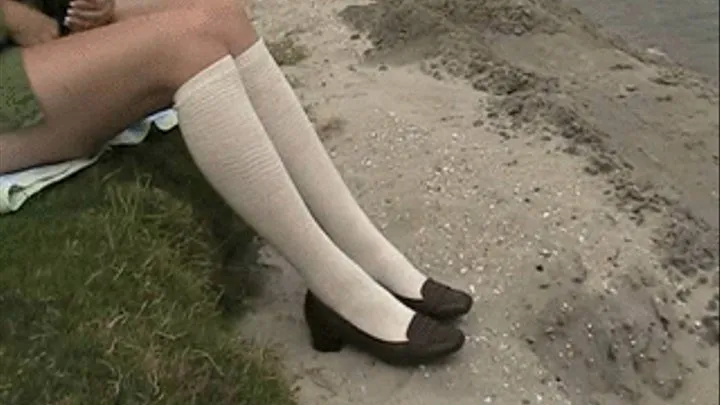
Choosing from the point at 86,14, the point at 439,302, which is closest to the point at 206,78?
the point at 86,14

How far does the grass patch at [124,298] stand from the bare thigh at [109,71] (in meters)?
0.13

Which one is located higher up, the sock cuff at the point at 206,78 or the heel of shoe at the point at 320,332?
the sock cuff at the point at 206,78

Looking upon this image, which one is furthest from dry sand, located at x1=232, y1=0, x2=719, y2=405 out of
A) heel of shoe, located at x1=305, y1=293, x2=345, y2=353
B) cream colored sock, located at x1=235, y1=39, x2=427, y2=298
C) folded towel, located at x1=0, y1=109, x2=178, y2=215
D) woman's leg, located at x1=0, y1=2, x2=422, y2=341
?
folded towel, located at x1=0, y1=109, x2=178, y2=215

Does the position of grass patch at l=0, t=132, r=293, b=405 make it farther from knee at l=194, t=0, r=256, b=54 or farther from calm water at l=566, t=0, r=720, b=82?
calm water at l=566, t=0, r=720, b=82

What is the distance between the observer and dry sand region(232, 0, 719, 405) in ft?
8.39

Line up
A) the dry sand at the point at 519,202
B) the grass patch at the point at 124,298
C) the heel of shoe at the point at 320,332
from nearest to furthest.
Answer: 1. the grass patch at the point at 124,298
2. the dry sand at the point at 519,202
3. the heel of shoe at the point at 320,332

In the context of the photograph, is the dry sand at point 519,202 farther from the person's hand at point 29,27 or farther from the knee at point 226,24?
the person's hand at point 29,27

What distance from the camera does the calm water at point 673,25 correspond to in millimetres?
1156

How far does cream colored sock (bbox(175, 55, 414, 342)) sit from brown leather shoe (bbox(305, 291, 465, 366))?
16mm

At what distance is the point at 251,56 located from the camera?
261cm

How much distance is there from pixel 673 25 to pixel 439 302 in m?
1.33

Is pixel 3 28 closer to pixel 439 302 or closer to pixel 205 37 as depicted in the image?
pixel 205 37

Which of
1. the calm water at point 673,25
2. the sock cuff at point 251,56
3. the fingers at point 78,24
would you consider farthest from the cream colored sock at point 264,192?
the calm water at point 673,25

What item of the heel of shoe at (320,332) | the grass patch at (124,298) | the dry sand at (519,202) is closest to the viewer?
the grass patch at (124,298)
